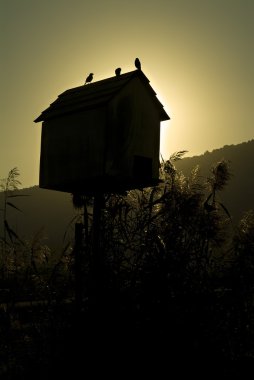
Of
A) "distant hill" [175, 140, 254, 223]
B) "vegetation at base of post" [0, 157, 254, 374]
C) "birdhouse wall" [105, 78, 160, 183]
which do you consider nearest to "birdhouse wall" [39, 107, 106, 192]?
"birdhouse wall" [105, 78, 160, 183]

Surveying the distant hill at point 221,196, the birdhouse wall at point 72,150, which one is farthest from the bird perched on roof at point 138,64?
the distant hill at point 221,196

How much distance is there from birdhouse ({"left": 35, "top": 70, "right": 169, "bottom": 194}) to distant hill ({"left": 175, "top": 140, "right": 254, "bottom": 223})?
44331mm

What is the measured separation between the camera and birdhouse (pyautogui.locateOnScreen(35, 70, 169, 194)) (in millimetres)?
6680

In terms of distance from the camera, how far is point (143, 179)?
706 centimetres

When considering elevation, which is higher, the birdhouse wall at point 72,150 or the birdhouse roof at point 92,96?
the birdhouse roof at point 92,96

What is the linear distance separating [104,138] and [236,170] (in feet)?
176

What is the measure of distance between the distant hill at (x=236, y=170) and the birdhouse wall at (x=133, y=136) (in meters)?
44.3

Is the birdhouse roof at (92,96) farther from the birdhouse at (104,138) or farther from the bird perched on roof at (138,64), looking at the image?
the bird perched on roof at (138,64)

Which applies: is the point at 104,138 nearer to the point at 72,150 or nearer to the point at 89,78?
the point at 72,150

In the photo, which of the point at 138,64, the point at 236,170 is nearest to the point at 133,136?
the point at 138,64

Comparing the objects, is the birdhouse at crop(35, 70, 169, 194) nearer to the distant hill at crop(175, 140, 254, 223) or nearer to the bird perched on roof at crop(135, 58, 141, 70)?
the bird perched on roof at crop(135, 58, 141, 70)

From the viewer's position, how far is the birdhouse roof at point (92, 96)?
688 centimetres

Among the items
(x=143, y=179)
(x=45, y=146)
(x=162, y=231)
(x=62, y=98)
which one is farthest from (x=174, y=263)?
(x=62, y=98)

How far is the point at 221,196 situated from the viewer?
51.9m
